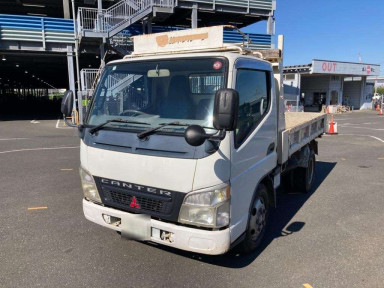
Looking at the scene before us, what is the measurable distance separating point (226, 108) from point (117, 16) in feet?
58.9

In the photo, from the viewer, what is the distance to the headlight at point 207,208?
2.89 metres

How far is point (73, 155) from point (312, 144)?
7068mm

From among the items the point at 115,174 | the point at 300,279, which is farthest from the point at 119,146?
the point at 300,279

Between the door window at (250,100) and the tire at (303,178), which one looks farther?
the tire at (303,178)

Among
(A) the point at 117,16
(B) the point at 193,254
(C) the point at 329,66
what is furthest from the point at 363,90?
(B) the point at 193,254

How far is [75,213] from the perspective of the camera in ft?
16.6

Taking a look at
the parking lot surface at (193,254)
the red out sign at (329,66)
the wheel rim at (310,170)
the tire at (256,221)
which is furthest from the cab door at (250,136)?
the red out sign at (329,66)

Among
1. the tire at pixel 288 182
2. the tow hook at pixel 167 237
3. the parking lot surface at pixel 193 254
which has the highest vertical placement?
the tow hook at pixel 167 237

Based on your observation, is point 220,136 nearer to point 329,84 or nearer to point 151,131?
point 151,131

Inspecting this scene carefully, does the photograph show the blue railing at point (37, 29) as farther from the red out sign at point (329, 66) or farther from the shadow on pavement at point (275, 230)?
the red out sign at point (329, 66)

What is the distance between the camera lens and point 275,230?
4.47 metres

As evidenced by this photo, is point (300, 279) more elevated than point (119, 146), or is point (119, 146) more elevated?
point (119, 146)

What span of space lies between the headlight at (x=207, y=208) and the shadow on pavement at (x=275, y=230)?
34.7 inches

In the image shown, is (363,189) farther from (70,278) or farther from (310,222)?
(70,278)
